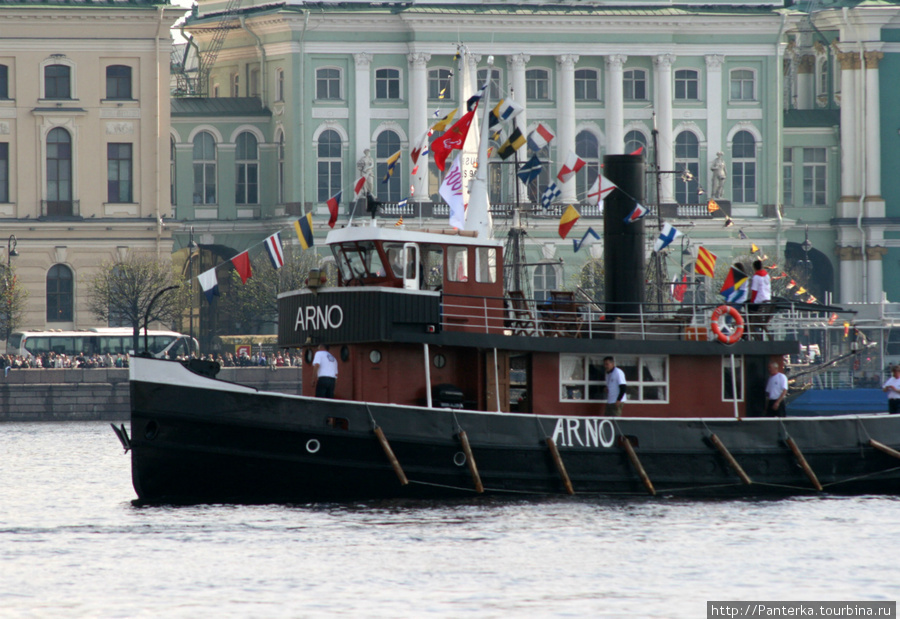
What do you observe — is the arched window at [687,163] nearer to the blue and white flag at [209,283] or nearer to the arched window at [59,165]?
the arched window at [59,165]

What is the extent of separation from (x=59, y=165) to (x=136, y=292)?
1046 cm

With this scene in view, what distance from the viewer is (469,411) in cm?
3030

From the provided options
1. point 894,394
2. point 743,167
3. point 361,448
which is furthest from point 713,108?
point 361,448

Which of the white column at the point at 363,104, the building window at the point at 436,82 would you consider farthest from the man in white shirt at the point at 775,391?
the building window at the point at 436,82

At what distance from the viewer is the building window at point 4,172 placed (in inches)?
3383

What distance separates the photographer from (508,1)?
299 ft

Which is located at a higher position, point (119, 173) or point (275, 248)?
point (119, 173)

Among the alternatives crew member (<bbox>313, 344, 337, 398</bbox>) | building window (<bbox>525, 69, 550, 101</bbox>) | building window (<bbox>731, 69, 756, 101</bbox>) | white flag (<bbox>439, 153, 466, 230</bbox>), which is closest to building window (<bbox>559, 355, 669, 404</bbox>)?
white flag (<bbox>439, 153, 466, 230</bbox>)

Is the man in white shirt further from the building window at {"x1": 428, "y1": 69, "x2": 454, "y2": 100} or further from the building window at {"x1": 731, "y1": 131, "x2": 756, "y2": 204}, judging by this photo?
the building window at {"x1": 731, "y1": 131, "x2": 756, "y2": 204}

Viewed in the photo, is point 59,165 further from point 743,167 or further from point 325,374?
point 325,374

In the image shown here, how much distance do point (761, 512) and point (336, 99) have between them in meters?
61.9

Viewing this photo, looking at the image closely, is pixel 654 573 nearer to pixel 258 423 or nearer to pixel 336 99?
pixel 258 423

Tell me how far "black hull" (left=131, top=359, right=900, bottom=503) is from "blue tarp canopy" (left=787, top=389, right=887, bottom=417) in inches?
1093

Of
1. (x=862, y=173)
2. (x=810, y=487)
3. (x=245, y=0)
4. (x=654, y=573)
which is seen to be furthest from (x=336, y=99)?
(x=654, y=573)
